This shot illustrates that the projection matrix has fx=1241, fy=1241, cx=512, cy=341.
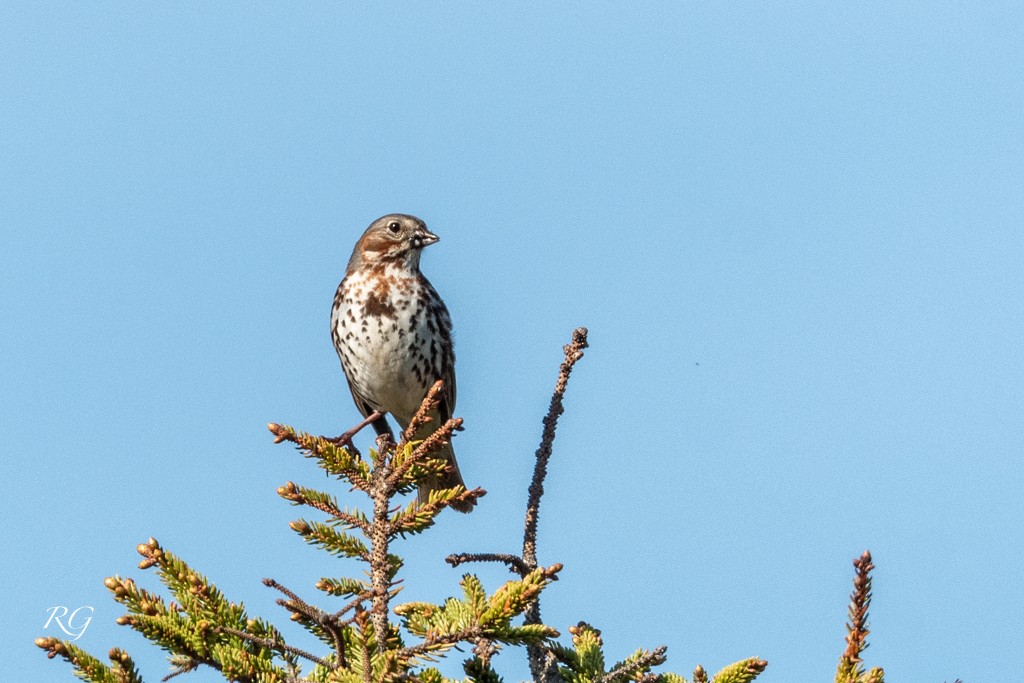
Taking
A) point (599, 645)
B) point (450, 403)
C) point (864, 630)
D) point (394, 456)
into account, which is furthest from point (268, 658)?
point (450, 403)

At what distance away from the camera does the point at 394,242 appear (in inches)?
402

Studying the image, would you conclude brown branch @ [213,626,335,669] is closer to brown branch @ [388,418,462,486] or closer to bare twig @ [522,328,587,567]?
brown branch @ [388,418,462,486]

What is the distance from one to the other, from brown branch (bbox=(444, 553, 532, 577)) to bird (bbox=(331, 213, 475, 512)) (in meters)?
4.16

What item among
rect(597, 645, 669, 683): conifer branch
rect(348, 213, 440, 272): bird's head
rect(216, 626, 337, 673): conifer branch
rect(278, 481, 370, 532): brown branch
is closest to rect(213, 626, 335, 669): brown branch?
rect(216, 626, 337, 673): conifer branch

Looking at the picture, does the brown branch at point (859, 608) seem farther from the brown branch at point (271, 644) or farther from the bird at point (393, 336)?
the bird at point (393, 336)

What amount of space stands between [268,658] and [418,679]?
468mm

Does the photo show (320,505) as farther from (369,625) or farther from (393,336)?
(393,336)

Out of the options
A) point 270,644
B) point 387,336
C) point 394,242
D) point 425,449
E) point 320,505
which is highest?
point 394,242

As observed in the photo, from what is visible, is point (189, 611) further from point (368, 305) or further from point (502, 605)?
point (368, 305)

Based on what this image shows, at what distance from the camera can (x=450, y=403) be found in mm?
10242

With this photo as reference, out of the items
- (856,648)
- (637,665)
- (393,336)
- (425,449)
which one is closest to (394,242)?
(393,336)

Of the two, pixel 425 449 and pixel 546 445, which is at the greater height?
pixel 546 445

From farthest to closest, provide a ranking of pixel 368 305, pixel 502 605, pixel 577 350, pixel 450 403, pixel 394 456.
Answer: pixel 450 403
pixel 368 305
pixel 577 350
pixel 394 456
pixel 502 605

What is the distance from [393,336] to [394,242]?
1.18m
